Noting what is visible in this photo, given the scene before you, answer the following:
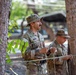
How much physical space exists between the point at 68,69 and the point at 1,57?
141 centimetres

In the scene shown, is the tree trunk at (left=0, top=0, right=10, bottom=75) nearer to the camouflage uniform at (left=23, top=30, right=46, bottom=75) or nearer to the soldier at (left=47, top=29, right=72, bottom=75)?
the camouflage uniform at (left=23, top=30, right=46, bottom=75)

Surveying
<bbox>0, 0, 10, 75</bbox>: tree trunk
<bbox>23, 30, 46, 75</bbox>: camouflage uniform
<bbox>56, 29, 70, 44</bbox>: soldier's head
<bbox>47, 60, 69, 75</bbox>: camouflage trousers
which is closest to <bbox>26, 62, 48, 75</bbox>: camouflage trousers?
<bbox>23, 30, 46, 75</bbox>: camouflage uniform

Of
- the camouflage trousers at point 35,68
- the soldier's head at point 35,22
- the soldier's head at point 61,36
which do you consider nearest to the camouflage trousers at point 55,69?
the camouflage trousers at point 35,68

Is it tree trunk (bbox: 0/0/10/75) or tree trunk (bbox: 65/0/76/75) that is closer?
tree trunk (bbox: 0/0/10/75)

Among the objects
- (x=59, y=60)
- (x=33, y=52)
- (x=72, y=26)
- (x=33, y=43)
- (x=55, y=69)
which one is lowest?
(x=55, y=69)

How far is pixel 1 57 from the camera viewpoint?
3.78 metres

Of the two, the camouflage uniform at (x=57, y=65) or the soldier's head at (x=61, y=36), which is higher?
the soldier's head at (x=61, y=36)

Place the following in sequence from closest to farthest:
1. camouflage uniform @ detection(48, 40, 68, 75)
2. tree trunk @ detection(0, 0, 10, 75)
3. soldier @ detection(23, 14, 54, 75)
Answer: tree trunk @ detection(0, 0, 10, 75) → soldier @ detection(23, 14, 54, 75) → camouflage uniform @ detection(48, 40, 68, 75)

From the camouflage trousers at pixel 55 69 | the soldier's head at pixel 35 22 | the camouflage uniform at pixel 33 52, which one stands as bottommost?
the camouflage trousers at pixel 55 69

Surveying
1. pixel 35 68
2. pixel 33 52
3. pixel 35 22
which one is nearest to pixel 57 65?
pixel 35 68

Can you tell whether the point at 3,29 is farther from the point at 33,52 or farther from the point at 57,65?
the point at 57,65

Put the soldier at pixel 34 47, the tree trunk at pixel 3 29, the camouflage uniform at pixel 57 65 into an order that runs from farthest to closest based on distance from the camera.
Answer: the camouflage uniform at pixel 57 65 < the soldier at pixel 34 47 < the tree trunk at pixel 3 29

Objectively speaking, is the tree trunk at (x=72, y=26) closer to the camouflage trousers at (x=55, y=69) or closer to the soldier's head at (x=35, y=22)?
the camouflage trousers at (x=55, y=69)

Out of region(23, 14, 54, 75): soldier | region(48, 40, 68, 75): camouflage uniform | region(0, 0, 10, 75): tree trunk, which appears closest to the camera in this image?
region(0, 0, 10, 75): tree trunk
